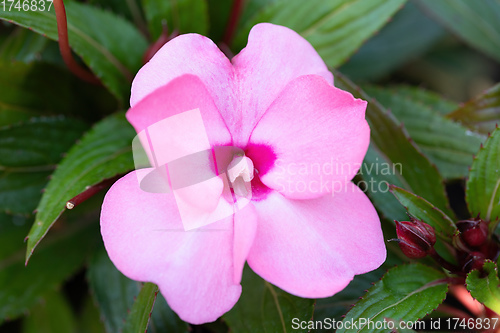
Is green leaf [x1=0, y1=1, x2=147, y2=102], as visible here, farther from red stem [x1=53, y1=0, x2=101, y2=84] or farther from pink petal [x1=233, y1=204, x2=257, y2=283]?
pink petal [x1=233, y1=204, x2=257, y2=283]

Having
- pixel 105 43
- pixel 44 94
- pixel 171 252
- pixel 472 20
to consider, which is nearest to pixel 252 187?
pixel 171 252

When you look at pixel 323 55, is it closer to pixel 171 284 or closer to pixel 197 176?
pixel 197 176

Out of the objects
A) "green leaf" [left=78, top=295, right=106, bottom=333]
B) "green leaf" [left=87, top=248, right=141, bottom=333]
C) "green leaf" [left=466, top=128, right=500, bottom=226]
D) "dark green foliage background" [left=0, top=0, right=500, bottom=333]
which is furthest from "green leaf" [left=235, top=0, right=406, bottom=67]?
"green leaf" [left=78, top=295, right=106, bottom=333]

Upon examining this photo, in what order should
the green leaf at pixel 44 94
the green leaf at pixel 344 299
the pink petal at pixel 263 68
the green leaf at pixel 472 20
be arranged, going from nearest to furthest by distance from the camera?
the pink petal at pixel 263 68 → the green leaf at pixel 344 299 → the green leaf at pixel 44 94 → the green leaf at pixel 472 20

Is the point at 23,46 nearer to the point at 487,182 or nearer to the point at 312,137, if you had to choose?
the point at 312,137

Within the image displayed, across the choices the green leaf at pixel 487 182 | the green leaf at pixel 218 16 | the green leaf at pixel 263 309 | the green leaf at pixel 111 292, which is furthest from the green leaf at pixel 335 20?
the green leaf at pixel 111 292

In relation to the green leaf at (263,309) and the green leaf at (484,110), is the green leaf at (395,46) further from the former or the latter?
the green leaf at (263,309)

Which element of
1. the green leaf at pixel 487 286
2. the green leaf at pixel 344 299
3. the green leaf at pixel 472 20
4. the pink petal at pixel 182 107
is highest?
the pink petal at pixel 182 107
